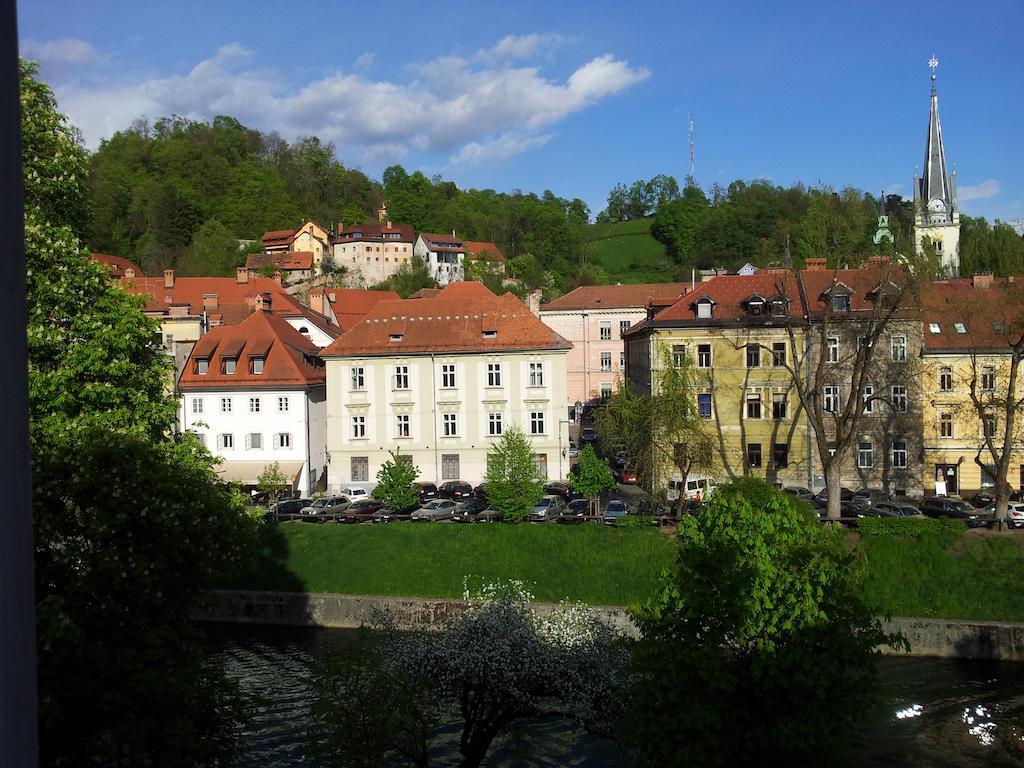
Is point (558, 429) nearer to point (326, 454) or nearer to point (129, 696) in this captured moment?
point (326, 454)

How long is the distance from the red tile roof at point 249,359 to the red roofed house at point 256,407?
0.05 meters

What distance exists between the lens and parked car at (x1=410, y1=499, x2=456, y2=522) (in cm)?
3366

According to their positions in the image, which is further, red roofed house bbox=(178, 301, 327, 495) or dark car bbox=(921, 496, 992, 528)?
red roofed house bbox=(178, 301, 327, 495)

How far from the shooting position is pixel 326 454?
139 feet

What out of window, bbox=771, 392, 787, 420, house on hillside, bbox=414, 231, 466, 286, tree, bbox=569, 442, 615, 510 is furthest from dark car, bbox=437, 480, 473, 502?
house on hillside, bbox=414, 231, 466, 286

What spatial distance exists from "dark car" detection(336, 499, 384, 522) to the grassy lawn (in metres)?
1.82

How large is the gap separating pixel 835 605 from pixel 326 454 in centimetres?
3355

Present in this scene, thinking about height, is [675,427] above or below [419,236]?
below

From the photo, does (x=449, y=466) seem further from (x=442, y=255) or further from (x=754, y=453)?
(x=442, y=255)

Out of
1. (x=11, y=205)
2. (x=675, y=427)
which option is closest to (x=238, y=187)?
(x=675, y=427)

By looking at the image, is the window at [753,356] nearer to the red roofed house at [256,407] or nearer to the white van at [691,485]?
the white van at [691,485]

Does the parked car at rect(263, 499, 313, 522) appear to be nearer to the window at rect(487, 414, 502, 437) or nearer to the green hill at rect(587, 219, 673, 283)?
the window at rect(487, 414, 502, 437)

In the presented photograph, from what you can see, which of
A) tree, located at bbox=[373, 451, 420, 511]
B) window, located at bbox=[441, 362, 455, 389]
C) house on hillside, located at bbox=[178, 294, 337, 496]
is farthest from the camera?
house on hillside, located at bbox=[178, 294, 337, 496]

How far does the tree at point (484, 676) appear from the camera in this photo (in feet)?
45.2
